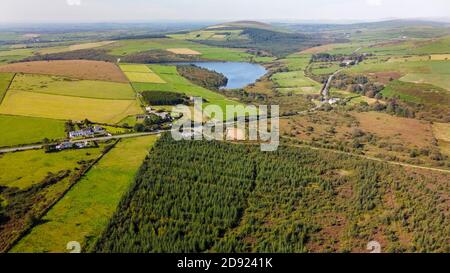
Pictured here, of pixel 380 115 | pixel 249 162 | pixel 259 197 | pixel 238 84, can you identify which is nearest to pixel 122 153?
pixel 249 162

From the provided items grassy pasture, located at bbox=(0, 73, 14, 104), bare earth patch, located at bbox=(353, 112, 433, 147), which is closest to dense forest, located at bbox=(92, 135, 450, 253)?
bare earth patch, located at bbox=(353, 112, 433, 147)

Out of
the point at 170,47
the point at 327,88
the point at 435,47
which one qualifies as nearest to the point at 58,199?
the point at 327,88

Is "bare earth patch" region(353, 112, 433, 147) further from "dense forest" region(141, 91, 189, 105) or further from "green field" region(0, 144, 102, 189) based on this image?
"green field" region(0, 144, 102, 189)

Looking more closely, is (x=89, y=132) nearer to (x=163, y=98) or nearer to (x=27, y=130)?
(x=27, y=130)

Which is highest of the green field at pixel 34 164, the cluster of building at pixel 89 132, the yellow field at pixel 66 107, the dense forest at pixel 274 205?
the yellow field at pixel 66 107

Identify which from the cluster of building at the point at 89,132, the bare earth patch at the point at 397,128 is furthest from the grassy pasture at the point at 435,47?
the cluster of building at the point at 89,132

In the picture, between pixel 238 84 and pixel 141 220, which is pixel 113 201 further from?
pixel 238 84

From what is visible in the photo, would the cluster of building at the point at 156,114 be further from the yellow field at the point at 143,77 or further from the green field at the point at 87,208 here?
the yellow field at the point at 143,77
